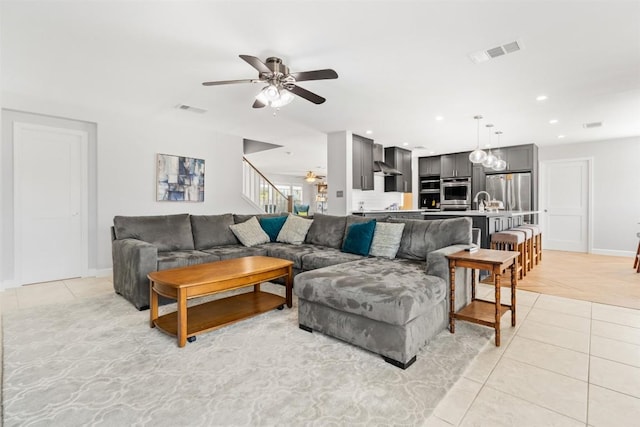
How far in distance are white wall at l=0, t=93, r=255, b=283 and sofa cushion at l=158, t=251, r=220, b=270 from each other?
1662 mm

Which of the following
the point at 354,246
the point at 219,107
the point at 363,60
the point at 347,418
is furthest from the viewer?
the point at 219,107

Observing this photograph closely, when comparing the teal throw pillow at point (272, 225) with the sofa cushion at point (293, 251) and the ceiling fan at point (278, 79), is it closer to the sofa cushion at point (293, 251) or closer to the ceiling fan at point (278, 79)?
the sofa cushion at point (293, 251)

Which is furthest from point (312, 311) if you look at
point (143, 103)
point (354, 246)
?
point (143, 103)

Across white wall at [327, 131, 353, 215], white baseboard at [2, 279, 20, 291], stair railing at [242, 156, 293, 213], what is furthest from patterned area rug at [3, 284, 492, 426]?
stair railing at [242, 156, 293, 213]

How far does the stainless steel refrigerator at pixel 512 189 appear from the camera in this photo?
702 centimetres

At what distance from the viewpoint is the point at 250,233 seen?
4.47 m

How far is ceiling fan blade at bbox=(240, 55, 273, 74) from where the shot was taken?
241 centimetres

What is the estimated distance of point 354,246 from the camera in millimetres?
3543

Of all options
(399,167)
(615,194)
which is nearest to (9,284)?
(399,167)

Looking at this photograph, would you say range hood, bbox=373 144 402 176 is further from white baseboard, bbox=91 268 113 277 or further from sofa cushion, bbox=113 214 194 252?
white baseboard, bbox=91 268 113 277

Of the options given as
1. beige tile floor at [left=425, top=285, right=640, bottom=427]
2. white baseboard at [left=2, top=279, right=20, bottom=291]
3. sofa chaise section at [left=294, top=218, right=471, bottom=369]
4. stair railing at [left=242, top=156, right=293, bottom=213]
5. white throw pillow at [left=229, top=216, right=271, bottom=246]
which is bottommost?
beige tile floor at [left=425, top=285, right=640, bottom=427]

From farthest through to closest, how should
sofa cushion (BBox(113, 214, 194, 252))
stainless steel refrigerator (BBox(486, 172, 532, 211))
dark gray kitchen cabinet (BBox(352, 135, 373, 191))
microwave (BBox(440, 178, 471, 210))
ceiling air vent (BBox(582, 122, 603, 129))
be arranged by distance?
microwave (BBox(440, 178, 471, 210))
stainless steel refrigerator (BBox(486, 172, 532, 211))
dark gray kitchen cabinet (BBox(352, 135, 373, 191))
ceiling air vent (BBox(582, 122, 603, 129))
sofa cushion (BBox(113, 214, 194, 252))

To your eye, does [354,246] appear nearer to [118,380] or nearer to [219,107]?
[118,380]

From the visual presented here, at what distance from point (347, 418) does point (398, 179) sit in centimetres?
647
